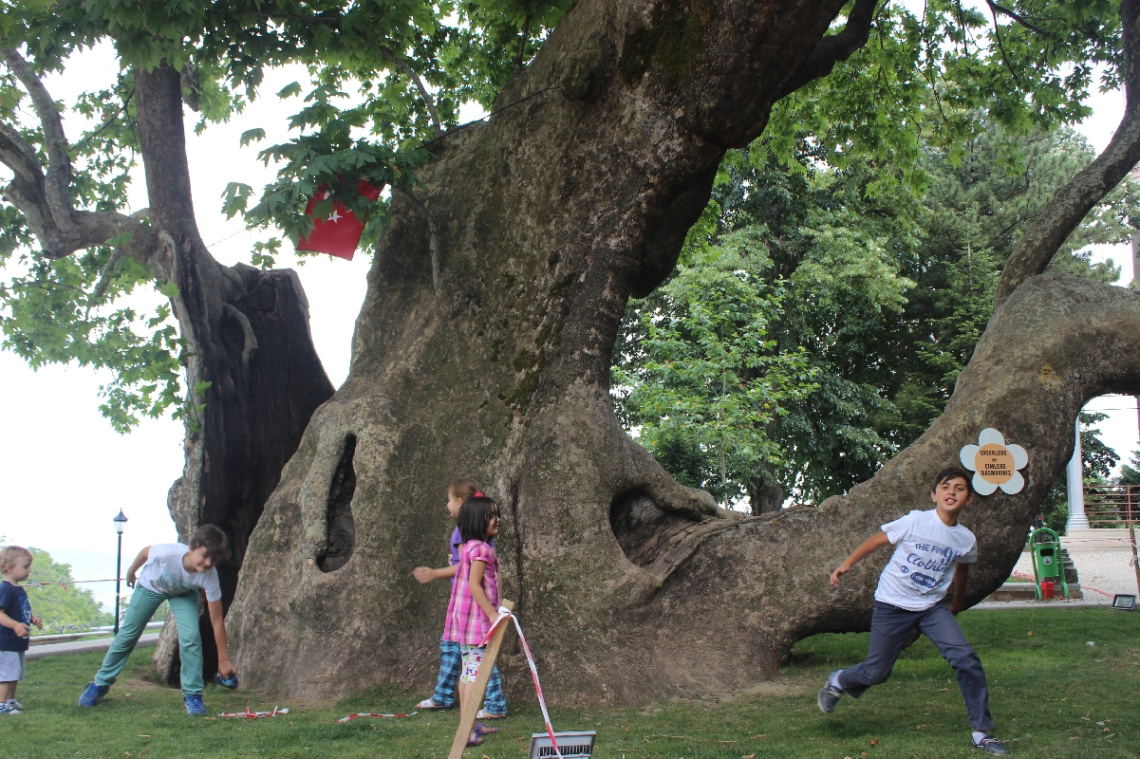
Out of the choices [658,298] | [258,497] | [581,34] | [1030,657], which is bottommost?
[1030,657]

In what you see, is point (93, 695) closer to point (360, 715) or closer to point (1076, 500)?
point (360, 715)

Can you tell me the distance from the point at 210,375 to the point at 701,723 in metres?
6.01

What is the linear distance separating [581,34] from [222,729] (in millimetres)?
6270

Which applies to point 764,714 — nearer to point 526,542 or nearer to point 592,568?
point 592,568

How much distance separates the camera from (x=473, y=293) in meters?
8.34

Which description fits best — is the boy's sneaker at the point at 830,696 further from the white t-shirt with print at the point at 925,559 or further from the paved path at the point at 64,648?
the paved path at the point at 64,648

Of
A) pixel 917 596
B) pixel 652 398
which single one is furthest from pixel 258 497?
pixel 652 398

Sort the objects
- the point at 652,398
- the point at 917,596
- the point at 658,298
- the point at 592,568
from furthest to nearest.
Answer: the point at 658,298 < the point at 652,398 < the point at 592,568 < the point at 917,596

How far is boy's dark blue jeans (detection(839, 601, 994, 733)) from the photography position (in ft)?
16.8

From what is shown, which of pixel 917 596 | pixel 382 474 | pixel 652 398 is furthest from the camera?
pixel 652 398

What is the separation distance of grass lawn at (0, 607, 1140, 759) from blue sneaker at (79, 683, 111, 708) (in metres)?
0.08

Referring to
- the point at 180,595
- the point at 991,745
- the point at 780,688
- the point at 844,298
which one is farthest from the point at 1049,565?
the point at 180,595

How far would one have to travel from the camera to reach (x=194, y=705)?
655cm

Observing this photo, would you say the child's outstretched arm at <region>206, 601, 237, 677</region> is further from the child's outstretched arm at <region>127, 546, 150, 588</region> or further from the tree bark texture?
the tree bark texture
